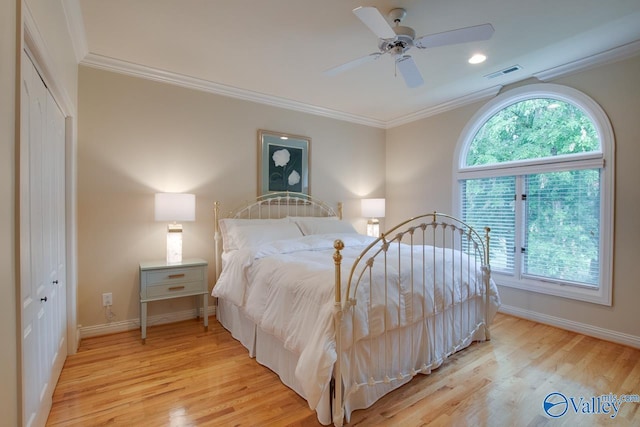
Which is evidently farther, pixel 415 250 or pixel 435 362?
pixel 415 250

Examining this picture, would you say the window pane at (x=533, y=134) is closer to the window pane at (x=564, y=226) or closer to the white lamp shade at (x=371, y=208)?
the window pane at (x=564, y=226)

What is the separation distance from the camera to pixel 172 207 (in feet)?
9.95

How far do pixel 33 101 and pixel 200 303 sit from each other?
2554mm

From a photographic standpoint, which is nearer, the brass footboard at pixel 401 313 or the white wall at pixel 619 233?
the brass footboard at pixel 401 313

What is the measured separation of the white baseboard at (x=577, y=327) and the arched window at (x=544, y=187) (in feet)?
0.90

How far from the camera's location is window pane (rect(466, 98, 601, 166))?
10.5 feet

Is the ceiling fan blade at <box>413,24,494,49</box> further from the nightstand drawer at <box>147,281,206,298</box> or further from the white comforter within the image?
the nightstand drawer at <box>147,281,206,298</box>

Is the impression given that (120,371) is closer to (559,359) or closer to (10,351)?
(10,351)

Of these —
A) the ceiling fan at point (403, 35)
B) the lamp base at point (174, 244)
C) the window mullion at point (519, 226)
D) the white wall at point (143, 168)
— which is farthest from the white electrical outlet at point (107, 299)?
the window mullion at point (519, 226)

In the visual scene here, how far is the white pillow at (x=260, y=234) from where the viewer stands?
319 centimetres

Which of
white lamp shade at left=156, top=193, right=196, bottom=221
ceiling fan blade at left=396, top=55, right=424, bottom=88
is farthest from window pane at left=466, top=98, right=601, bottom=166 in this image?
white lamp shade at left=156, top=193, right=196, bottom=221

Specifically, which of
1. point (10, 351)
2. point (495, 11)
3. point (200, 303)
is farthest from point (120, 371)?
point (495, 11)

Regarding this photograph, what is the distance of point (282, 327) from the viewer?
2.09 meters

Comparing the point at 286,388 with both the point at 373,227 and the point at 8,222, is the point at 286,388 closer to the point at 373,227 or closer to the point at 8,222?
the point at 8,222
